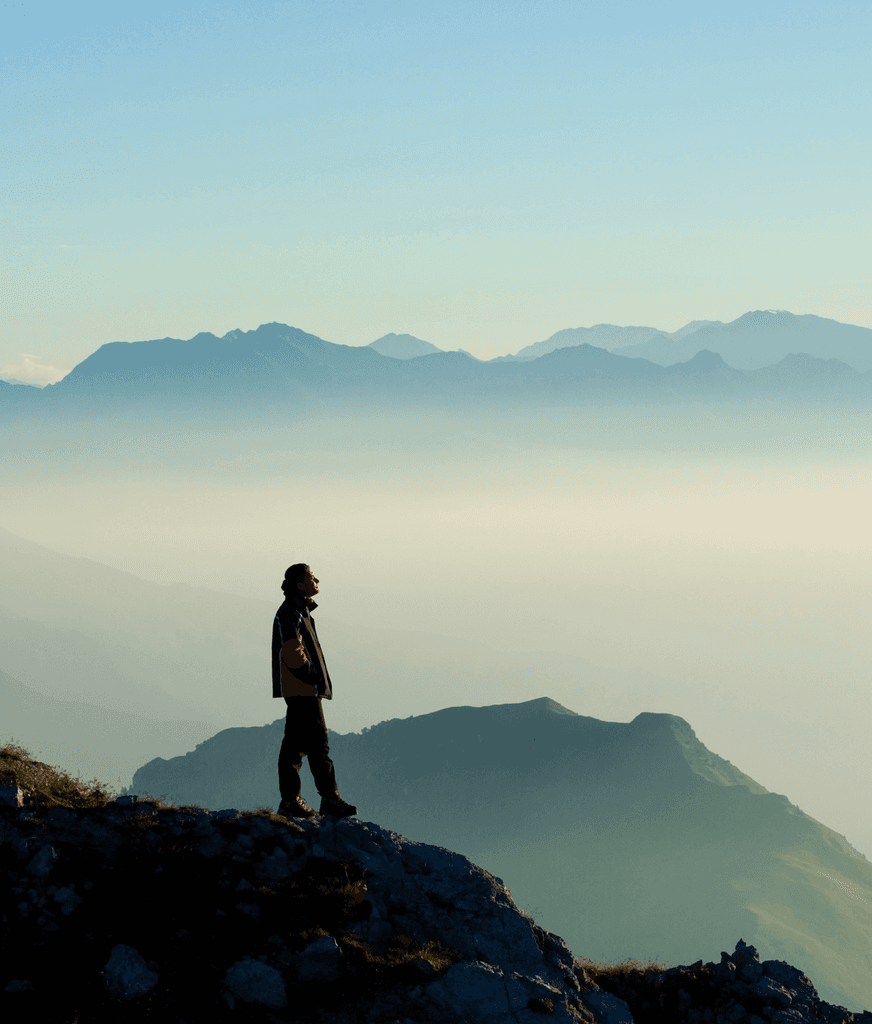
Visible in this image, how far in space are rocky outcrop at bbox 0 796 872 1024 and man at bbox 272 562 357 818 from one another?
0.89 metres

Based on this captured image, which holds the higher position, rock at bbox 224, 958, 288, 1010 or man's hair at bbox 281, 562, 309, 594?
man's hair at bbox 281, 562, 309, 594

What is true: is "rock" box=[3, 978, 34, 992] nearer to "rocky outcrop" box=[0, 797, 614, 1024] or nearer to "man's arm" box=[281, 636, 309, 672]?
"rocky outcrop" box=[0, 797, 614, 1024]

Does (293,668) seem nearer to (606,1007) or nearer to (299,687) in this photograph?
(299,687)

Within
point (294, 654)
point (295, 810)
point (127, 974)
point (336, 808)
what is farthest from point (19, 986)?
point (294, 654)

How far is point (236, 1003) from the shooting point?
378 inches

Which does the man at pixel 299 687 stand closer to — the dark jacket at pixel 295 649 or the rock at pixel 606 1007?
the dark jacket at pixel 295 649

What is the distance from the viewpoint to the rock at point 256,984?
9688 millimetres

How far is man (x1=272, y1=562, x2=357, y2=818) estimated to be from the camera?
13219 mm

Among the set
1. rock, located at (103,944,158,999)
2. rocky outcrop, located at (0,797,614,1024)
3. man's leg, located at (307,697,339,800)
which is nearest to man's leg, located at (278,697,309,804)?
man's leg, located at (307,697,339,800)

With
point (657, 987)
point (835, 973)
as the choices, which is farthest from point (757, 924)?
point (657, 987)

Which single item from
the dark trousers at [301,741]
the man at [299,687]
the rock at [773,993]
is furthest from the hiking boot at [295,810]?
the rock at [773,993]

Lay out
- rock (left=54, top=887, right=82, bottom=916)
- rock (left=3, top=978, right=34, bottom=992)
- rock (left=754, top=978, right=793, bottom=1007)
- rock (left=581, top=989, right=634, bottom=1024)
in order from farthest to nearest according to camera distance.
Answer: rock (left=754, top=978, right=793, bottom=1007) < rock (left=581, top=989, right=634, bottom=1024) < rock (left=54, top=887, right=82, bottom=916) < rock (left=3, top=978, right=34, bottom=992)

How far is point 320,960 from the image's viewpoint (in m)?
10.3

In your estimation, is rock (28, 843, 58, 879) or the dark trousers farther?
the dark trousers
